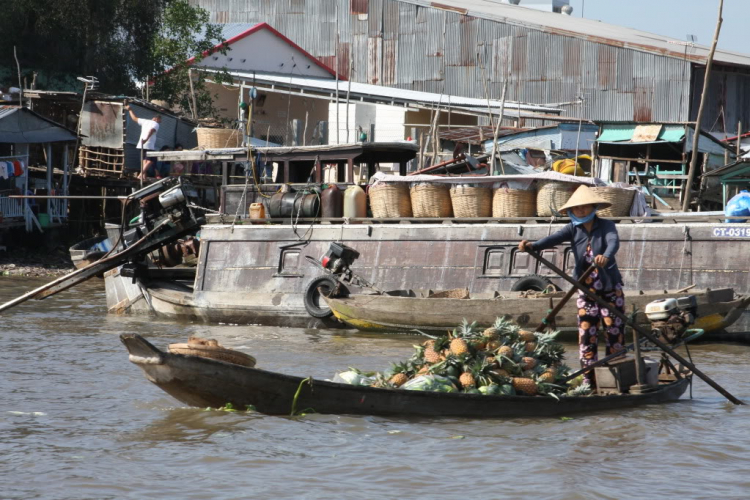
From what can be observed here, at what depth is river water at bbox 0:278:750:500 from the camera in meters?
6.57

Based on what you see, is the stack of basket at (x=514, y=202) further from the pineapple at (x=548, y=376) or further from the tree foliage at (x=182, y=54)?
the tree foliage at (x=182, y=54)

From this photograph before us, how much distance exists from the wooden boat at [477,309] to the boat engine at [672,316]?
3.23 meters

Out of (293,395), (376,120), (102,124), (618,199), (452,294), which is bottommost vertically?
(293,395)

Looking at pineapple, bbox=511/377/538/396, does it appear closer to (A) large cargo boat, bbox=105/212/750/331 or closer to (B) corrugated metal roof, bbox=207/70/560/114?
(A) large cargo boat, bbox=105/212/750/331

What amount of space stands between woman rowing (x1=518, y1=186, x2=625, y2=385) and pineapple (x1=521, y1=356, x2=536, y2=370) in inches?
23.9

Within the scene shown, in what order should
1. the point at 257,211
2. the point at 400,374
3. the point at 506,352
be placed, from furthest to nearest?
the point at 257,211 → the point at 400,374 → the point at 506,352

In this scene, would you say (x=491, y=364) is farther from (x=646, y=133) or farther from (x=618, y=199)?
(x=646, y=133)

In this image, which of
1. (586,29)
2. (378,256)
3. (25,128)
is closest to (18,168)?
(25,128)

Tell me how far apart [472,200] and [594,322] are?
244 inches

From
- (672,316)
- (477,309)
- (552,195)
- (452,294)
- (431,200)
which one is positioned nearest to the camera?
(672,316)

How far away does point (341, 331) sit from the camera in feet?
47.8

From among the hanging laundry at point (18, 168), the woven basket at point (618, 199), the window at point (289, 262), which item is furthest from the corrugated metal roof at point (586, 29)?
the window at point (289, 262)

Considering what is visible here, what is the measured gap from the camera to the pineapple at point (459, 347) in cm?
791

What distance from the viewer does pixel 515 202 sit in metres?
14.2
